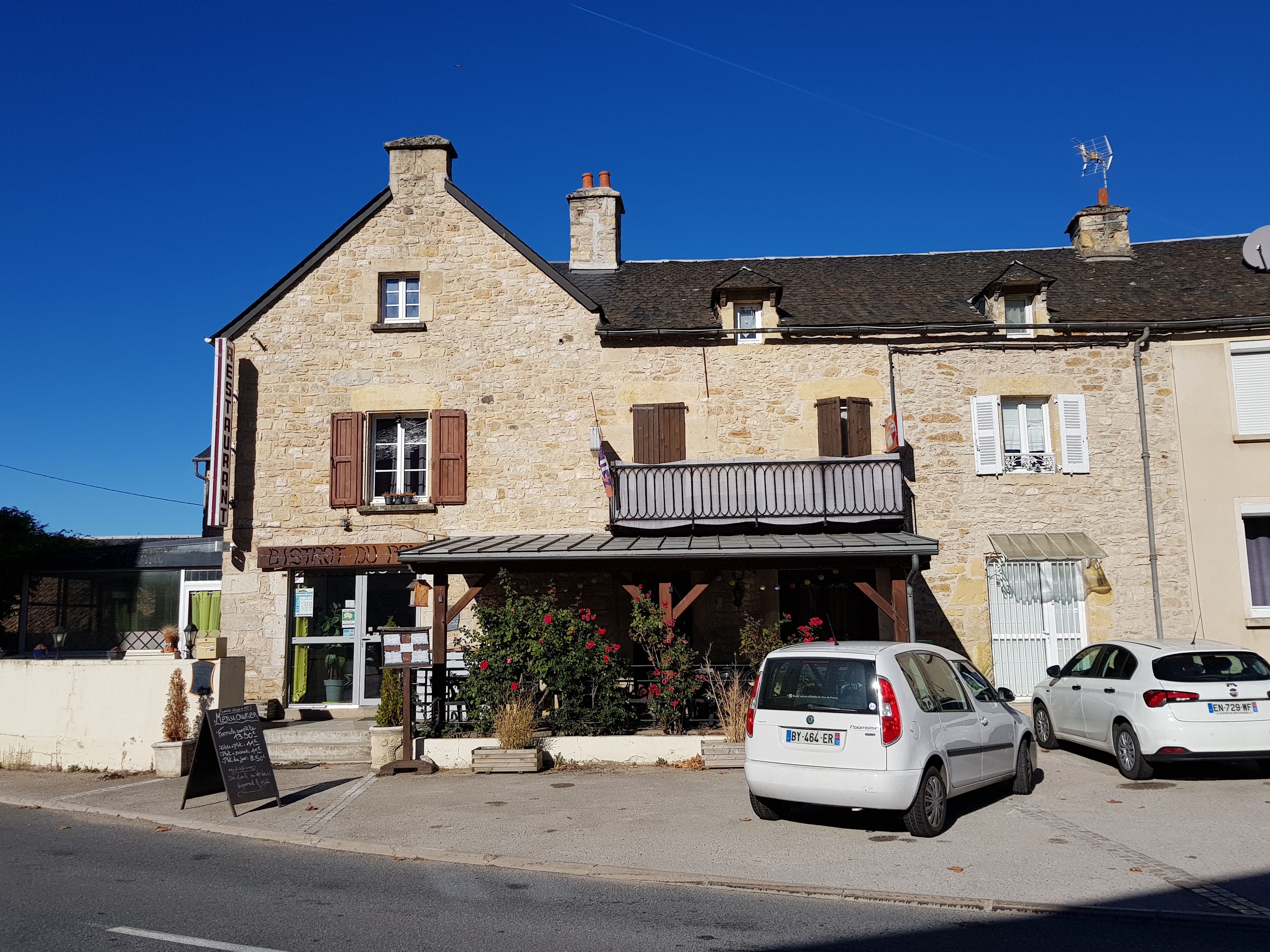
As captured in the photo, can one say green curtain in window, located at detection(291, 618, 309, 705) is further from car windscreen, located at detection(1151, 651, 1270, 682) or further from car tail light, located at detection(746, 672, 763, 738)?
car windscreen, located at detection(1151, 651, 1270, 682)

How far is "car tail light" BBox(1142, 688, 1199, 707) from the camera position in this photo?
9297 millimetres

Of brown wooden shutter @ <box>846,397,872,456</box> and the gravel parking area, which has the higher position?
brown wooden shutter @ <box>846,397,872,456</box>

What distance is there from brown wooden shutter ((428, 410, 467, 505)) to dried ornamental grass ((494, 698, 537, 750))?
A: 5.13m

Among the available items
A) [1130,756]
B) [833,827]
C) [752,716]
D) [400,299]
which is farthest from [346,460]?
[1130,756]

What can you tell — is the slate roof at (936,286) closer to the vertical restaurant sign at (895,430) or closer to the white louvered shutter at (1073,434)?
the white louvered shutter at (1073,434)

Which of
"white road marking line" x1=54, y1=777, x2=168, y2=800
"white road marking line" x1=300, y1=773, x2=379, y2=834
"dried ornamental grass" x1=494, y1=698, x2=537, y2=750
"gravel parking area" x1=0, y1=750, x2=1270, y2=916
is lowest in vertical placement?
"white road marking line" x1=54, y1=777, x2=168, y2=800

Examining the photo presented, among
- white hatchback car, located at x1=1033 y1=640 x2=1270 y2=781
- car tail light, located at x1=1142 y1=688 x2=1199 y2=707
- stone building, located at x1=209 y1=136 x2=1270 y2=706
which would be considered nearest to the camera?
white hatchback car, located at x1=1033 y1=640 x2=1270 y2=781

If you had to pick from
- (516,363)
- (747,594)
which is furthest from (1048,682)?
(516,363)

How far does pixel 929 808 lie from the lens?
7.54m

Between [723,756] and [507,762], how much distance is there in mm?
2430

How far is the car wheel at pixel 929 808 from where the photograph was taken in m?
7.43

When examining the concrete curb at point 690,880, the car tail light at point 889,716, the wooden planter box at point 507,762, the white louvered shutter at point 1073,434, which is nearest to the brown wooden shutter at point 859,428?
the white louvered shutter at point 1073,434

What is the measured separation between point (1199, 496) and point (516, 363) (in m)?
10.9

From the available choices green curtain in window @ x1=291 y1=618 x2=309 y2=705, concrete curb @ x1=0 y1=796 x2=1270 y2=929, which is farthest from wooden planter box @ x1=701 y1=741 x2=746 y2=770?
green curtain in window @ x1=291 y1=618 x2=309 y2=705
